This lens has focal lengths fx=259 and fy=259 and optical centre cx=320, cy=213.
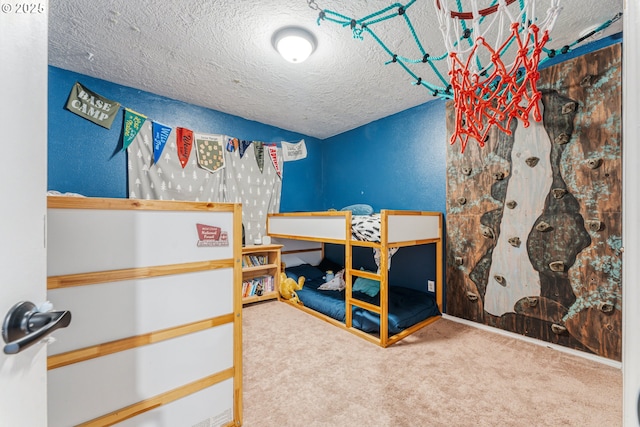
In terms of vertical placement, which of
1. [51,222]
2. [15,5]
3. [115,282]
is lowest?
[115,282]

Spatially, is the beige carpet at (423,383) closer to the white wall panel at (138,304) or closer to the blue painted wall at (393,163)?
the white wall panel at (138,304)

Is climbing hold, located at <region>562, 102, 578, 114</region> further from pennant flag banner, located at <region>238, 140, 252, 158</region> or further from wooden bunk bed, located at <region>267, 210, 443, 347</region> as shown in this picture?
pennant flag banner, located at <region>238, 140, 252, 158</region>

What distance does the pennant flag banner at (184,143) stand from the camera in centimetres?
282

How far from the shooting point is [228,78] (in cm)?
241

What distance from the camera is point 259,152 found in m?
3.44

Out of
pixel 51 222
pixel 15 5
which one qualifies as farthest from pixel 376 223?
pixel 15 5

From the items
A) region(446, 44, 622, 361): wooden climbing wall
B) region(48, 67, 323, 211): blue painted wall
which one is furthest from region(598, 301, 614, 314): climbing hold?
region(48, 67, 323, 211): blue painted wall

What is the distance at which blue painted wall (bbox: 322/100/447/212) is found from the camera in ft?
9.21

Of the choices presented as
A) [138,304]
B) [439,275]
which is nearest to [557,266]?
[439,275]

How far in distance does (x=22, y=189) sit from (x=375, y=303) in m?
2.47

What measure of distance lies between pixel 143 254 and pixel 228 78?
1963mm

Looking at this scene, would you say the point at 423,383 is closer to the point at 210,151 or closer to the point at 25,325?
the point at 25,325

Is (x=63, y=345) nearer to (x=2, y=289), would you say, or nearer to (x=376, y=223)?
(x=2, y=289)

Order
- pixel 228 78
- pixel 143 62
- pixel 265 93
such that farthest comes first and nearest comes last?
1. pixel 265 93
2. pixel 228 78
3. pixel 143 62
